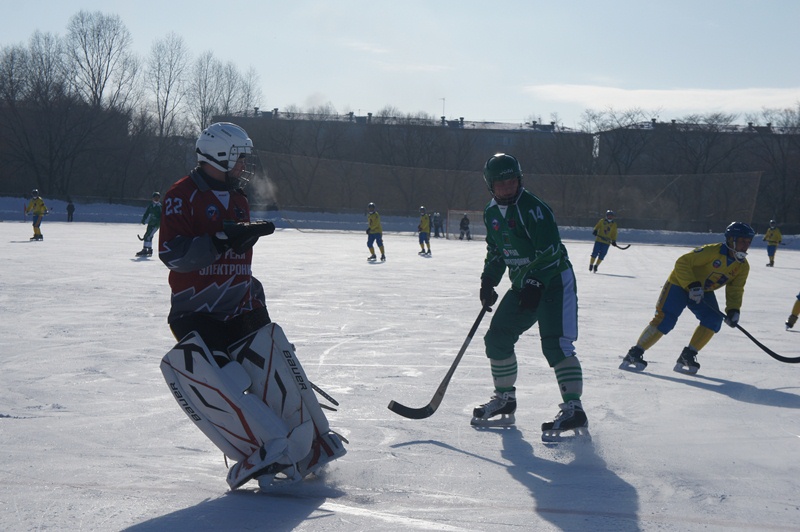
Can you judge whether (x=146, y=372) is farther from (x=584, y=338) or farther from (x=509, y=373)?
(x=584, y=338)

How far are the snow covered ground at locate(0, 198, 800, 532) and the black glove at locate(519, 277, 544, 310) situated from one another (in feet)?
2.48

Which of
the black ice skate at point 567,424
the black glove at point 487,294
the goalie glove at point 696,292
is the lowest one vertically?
the black ice skate at point 567,424

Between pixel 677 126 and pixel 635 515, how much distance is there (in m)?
60.2

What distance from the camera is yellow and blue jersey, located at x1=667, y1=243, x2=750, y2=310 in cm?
738

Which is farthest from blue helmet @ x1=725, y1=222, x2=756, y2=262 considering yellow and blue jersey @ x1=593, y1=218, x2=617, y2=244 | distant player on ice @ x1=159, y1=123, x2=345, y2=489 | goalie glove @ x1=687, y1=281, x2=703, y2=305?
yellow and blue jersey @ x1=593, y1=218, x2=617, y2=244

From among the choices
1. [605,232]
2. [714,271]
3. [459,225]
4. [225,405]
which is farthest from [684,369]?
[459,225]

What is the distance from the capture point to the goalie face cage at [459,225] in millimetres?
45781

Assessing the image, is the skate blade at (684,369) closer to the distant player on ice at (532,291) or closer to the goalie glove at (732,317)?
the goalie glove at (732,317)

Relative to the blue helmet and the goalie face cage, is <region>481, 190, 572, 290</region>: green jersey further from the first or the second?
the goalie face cage

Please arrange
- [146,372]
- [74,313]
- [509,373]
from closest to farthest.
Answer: [509,373]
[146,372]
[74,313]

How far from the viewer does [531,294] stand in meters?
4.80

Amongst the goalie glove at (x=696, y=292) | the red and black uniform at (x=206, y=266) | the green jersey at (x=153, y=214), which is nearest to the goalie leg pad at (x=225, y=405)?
the red and black uniform at (x=206, y=266)

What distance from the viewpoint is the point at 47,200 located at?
51.0 meters

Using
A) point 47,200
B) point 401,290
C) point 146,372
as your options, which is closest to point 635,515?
point 146,372
